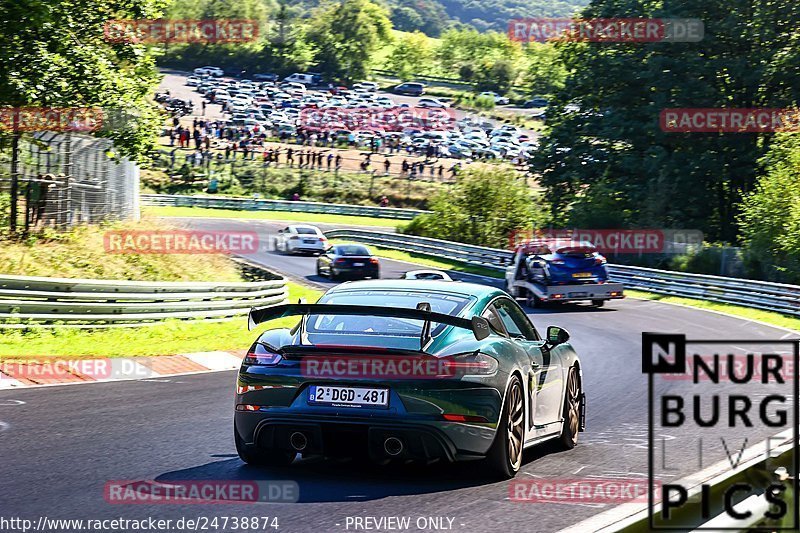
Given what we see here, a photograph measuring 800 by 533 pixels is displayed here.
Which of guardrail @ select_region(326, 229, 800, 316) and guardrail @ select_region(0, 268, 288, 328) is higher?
guardrail @ select_region(0, 268, 288, 328)

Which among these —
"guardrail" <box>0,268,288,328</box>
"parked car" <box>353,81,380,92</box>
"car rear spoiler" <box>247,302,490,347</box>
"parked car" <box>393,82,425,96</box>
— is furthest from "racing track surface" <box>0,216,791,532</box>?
"parked car" <box>353,81,380,92</box>

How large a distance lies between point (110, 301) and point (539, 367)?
1119 cm

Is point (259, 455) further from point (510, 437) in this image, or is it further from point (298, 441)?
point (510, 437)

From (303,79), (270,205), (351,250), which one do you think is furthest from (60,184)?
(303,79)

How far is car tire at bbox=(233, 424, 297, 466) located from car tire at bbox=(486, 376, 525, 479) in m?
1.47

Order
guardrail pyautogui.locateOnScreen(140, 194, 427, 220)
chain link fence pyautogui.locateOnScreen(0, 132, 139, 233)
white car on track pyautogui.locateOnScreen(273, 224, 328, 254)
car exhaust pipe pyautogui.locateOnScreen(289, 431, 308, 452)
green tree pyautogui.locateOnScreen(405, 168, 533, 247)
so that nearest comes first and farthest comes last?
car exhaust pipe pyautogui.locateOnScreen(289, 431, 308, 452), chain link fence pyautogui.locateOnScreen(0, 132, 139, 233), white car on track pyautogui.locateOnScreen(273, 224, 328, 254), green tree pyautogui.locateOnScreen(405, 168, 533, 247), guardrail pyautogui.locateOnScreen(140, 194, 427, 220)

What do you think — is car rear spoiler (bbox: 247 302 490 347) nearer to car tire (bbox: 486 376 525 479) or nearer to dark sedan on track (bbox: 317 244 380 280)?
car tire (bbox: 486 376 525 479)

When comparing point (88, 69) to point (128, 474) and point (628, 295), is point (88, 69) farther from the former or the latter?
point (628, 295)

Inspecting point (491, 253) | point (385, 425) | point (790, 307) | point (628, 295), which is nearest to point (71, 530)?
point (385, 425)

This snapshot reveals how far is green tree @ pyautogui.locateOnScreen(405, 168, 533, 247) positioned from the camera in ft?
A: 166

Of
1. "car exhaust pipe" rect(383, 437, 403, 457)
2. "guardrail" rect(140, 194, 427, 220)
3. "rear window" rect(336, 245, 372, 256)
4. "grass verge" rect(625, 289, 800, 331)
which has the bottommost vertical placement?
"grass verge" rect(625, 289, 800, 331)

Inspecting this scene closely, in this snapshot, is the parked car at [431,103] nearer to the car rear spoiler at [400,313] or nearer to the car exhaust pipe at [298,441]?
the car rear spoiler at [400,313]

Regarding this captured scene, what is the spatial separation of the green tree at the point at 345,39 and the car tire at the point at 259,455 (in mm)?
125542

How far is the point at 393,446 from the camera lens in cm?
744
